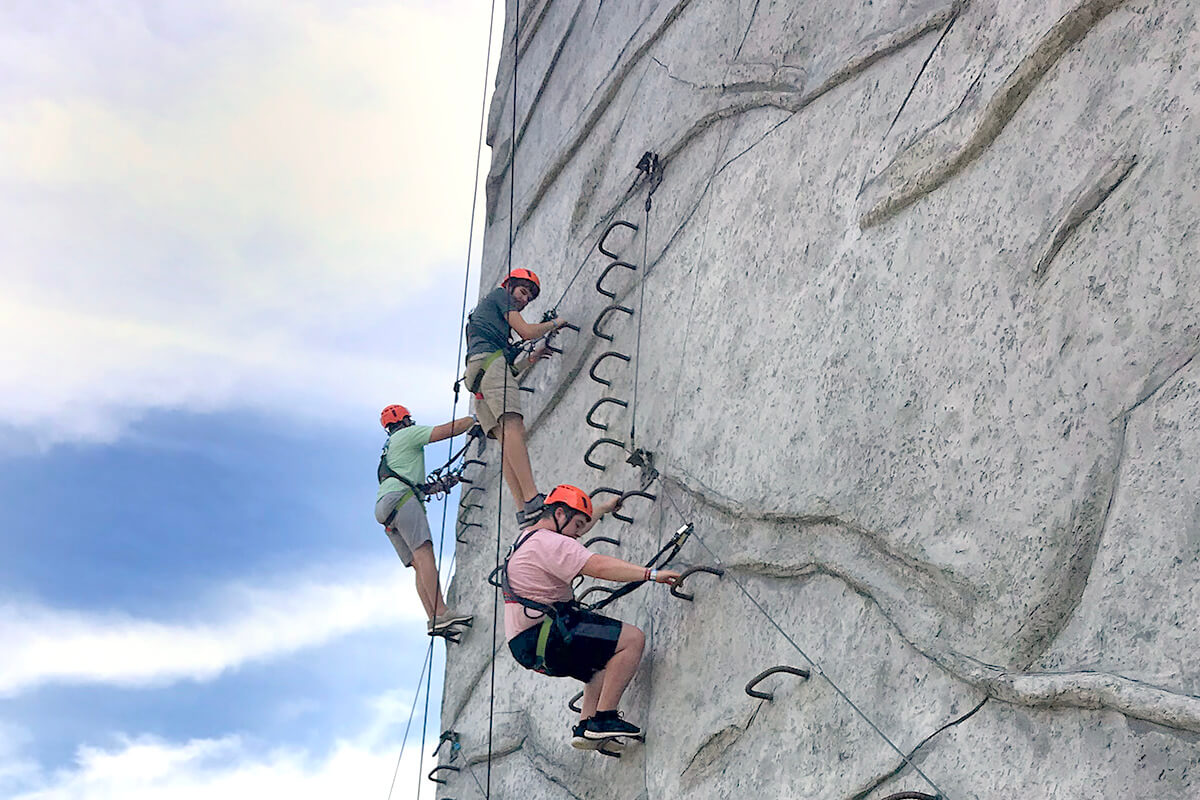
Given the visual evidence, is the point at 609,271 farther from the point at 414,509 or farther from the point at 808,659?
the point at 808,659

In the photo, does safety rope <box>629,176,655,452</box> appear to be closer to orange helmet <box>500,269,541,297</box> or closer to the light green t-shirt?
orange helmet <box>500,269,541,297</box>

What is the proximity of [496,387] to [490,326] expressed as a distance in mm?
363

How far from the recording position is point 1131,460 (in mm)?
3480

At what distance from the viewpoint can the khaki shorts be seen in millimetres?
7062

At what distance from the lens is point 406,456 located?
25.6 feet

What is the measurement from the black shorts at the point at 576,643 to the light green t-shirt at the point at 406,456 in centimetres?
255

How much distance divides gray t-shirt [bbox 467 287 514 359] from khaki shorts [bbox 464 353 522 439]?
62 mm

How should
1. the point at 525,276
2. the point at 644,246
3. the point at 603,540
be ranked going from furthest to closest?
the point at 525,276 → the point at 644,246 → the point at 603,540

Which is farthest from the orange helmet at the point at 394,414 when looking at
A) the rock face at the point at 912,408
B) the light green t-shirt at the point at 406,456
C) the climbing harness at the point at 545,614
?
the climbing harness at the point at 545,614

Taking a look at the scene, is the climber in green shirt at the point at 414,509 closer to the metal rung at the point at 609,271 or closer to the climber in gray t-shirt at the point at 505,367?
the climber in gray t-shirt at the point at 505,367

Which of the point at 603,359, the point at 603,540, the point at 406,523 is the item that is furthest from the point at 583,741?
the point at 406,523

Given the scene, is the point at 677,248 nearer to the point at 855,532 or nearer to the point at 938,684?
the point at 855,532

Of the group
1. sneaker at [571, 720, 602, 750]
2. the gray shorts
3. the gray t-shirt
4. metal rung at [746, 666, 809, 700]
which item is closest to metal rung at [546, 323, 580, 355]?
the gray t-shirt

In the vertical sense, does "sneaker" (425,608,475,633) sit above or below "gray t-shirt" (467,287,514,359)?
below
